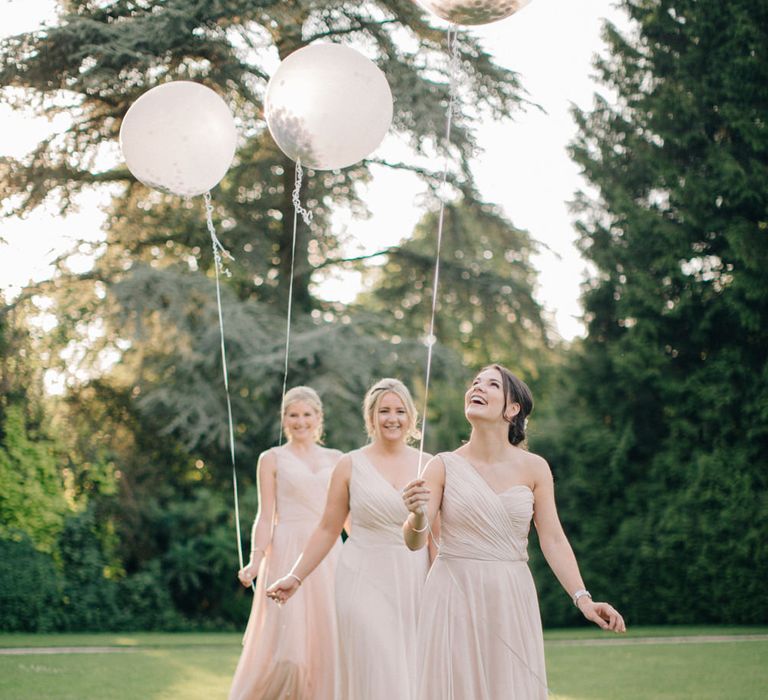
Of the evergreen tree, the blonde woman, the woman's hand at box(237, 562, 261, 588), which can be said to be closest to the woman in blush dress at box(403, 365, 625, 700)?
the blonde woman

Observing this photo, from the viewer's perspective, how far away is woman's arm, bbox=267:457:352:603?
4914 millimetres

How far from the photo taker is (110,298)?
15367 millimetres

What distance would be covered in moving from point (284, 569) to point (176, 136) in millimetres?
2786

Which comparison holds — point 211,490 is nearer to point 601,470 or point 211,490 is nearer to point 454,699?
point 601,470

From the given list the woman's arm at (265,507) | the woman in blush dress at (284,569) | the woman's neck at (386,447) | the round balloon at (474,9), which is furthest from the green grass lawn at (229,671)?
the round balloon at (474,9)

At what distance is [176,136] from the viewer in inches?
269

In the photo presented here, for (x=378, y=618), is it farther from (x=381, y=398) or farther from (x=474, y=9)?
(x=474, y=9)

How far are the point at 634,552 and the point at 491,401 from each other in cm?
1247

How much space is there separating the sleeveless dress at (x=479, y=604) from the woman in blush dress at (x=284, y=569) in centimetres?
265

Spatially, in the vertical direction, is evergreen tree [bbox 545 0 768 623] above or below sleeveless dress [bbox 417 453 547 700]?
above

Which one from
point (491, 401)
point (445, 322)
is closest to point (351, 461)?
point (491, 401)

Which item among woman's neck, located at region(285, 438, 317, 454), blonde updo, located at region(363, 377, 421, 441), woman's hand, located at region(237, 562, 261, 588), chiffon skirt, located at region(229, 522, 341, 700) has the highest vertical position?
blonde updo, located at region(363, 377, 421, 441)

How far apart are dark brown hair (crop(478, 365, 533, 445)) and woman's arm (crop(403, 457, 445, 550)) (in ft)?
1.12

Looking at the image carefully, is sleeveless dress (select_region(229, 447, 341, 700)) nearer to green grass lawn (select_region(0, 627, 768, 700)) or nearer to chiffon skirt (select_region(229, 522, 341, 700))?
chiffon skirt (select_region(229, 522, 341, 700))
